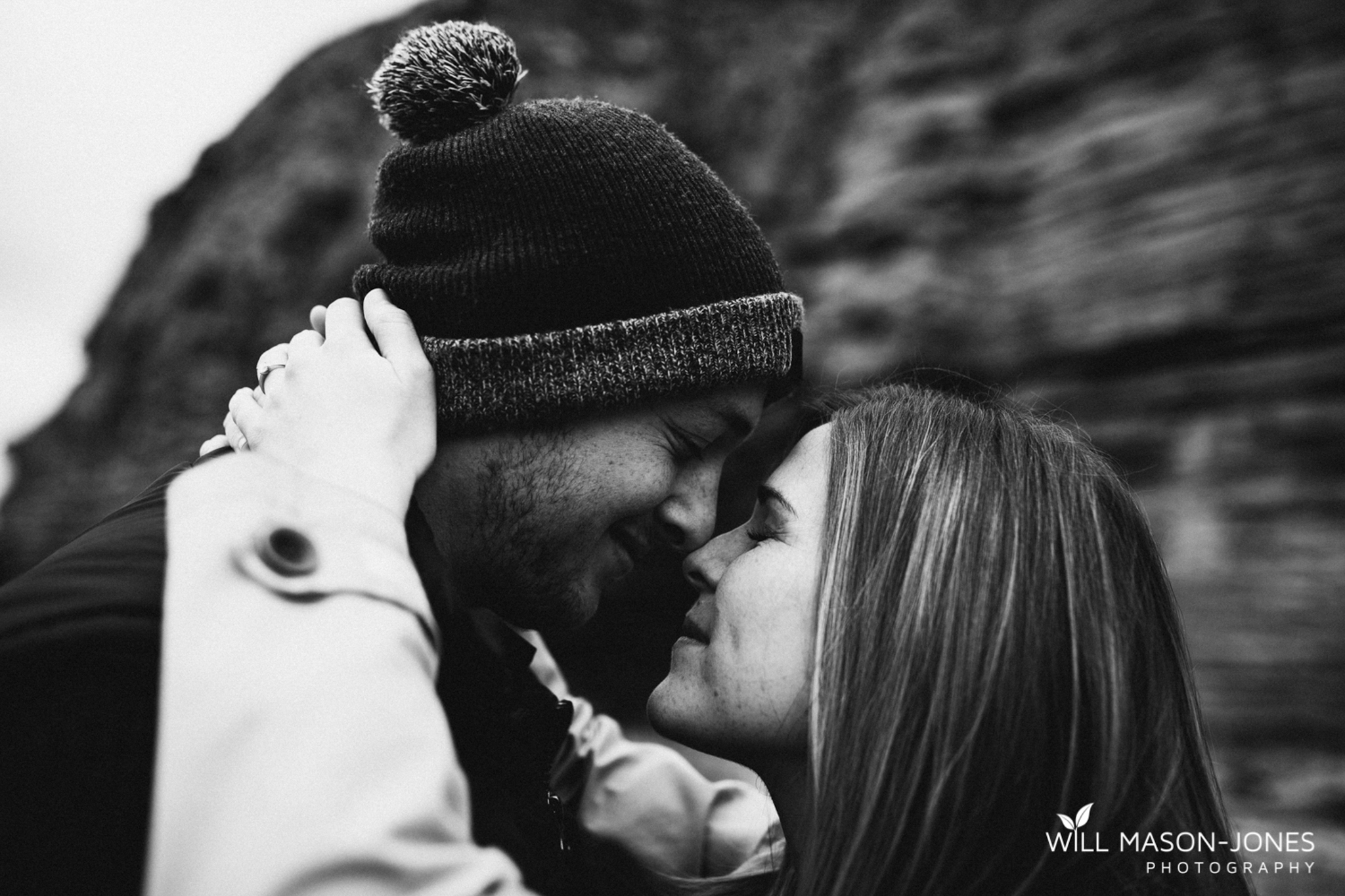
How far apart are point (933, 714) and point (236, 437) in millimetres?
1332

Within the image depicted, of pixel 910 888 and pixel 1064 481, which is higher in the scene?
pixel 1064 481

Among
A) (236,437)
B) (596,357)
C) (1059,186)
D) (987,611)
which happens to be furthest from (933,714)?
(1059,186)

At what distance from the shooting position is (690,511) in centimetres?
195

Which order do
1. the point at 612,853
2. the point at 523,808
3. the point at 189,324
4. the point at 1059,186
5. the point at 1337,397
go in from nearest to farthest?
the point at 523,808 < the point at 612,853 < the point at 1337,397 < the point at 1059,186 < the point at 189,324

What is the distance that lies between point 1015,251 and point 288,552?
4010 mm

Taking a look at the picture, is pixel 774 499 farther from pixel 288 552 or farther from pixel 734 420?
pixel 288 552

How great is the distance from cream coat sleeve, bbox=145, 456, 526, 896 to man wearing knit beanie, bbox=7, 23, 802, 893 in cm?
50

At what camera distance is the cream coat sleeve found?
0.82 m

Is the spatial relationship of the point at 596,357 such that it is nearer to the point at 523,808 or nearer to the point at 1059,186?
the point at 523,808

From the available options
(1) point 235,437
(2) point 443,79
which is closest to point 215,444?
(1) point 235,437

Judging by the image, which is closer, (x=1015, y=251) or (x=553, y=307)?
(x=553, y=307)

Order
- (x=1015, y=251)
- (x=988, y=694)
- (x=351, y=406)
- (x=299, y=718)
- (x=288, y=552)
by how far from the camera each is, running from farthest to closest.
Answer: (x=1015, y=251) < (x=988, y=694) < (x=351, y=406) < (x=288, y=552) < (x=299, y=718)

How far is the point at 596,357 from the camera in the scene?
68.1 inches

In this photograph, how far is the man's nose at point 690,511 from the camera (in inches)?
76.1
